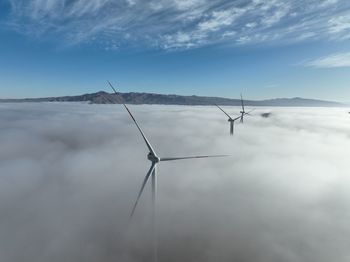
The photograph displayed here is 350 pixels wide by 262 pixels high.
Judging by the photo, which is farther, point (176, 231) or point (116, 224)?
point (116, 224)

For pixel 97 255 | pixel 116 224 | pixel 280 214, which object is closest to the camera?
pixel 97 255

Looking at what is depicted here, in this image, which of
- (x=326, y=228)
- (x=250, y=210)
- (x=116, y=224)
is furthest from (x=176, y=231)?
(x=326, y=228)

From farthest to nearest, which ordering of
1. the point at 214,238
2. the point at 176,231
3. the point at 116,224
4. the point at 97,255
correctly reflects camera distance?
the point at 116,224 < the point at 176,231 < the point at 214,238 < the point at 97,255

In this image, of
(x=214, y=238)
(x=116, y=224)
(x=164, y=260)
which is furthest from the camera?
(x=116, y=224)

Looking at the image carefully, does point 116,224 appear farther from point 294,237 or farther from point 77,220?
point 294,237

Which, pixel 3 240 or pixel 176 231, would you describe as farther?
pixel 176 231

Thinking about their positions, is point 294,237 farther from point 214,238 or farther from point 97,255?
point 97,255

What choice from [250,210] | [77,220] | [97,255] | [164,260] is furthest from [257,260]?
[77,220]

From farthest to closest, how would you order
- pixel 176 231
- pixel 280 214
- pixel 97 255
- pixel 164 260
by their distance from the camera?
pixel 280 214 < pixel 176 231 < pixel 97 255 < pixel 164 260
